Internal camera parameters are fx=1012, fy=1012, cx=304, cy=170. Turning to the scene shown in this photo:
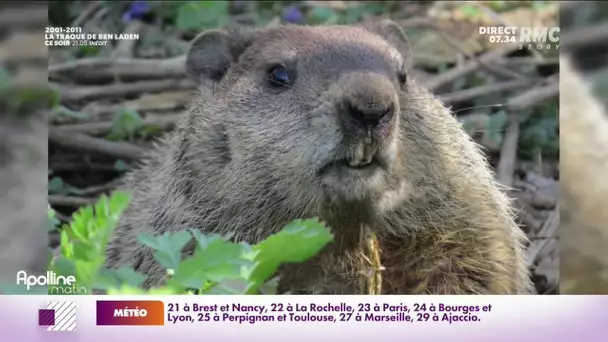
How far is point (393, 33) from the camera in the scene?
3.46 m

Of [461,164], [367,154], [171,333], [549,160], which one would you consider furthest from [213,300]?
[549,160]

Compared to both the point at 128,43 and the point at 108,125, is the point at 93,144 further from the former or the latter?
the point at 128,43

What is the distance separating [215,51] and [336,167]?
0.73 m

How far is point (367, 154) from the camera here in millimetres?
2900

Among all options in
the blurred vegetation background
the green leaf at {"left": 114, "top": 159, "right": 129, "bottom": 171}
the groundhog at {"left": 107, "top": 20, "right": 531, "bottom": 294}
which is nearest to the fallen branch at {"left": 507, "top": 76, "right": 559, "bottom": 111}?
the blurred vegetation background

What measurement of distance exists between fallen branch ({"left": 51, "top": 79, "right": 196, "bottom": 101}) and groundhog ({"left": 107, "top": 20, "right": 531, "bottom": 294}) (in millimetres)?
171

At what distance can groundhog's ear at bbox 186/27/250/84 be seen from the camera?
338 cm

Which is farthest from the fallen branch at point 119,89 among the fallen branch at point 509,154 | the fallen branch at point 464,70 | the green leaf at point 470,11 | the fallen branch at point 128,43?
the fallen branch at point 509,154

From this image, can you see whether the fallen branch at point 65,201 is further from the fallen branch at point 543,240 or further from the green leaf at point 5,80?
the fallen branch at point 543,240

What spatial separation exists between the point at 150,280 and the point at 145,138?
0.68m

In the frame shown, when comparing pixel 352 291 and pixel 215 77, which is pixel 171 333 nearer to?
pixel 352 291

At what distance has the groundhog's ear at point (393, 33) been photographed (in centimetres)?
343

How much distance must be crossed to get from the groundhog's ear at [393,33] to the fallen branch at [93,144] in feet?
3.29

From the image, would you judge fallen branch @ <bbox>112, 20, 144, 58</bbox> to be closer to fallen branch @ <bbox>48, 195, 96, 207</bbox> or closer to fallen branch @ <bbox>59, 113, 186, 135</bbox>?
fallen branch @ <bbox>59, 113, 186, 135</bbox>
